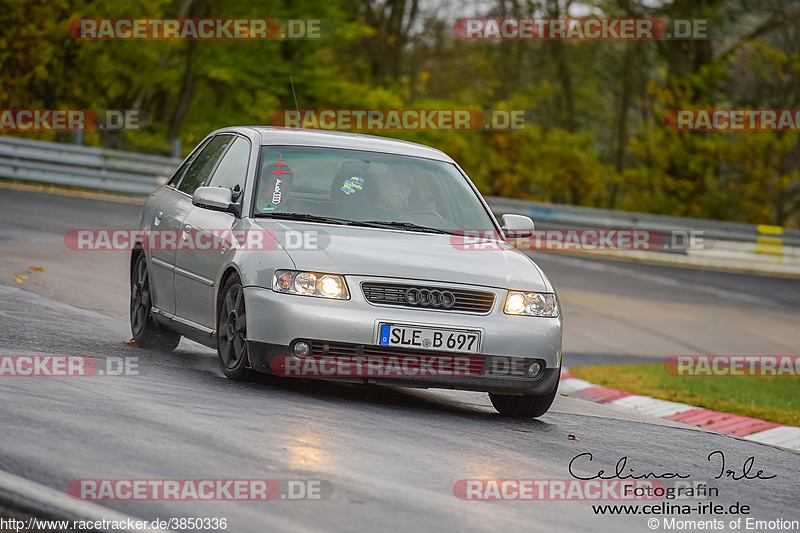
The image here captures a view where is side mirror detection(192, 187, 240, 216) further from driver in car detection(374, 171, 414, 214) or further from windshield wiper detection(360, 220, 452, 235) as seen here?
driver in car detection(374, 171, 414, 214)

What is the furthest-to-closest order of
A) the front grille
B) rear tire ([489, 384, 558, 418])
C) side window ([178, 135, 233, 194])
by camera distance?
side window ([178, 135, 233, 194]) → rear tire ([489, 384, 558, 418]) → the front grille

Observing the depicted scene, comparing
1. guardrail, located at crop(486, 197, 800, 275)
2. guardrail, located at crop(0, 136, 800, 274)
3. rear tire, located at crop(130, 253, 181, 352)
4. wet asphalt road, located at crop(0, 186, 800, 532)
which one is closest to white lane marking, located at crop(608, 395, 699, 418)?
wet asphalt road, located at crop(0, 186, 800, 532)

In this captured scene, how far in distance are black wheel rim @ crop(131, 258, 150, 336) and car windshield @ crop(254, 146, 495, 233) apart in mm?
1641

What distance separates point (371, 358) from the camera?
7.21 metres

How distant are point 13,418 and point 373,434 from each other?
1.82 meters

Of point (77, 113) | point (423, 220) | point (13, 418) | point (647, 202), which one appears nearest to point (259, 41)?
point (77, 113)

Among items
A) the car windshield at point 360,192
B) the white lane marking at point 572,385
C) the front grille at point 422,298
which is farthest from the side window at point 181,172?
the white lane marking at point 572,385

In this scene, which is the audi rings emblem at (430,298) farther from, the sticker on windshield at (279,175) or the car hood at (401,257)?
the sticker on windshield at (279,175)

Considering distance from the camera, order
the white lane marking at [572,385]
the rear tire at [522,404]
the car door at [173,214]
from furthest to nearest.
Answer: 1. the white lane marking at [572,385]
2. the car door at [173,214]
3. the rear tire at [522,404]

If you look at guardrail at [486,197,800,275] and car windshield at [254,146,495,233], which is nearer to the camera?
car windshield at [254,146,495,233]

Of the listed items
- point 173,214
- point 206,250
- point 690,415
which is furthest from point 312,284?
point 690,415

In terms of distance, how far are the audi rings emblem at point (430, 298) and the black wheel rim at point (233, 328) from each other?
100 cm

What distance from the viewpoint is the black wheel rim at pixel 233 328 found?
752 centimetres

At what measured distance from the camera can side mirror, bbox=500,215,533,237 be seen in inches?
343
